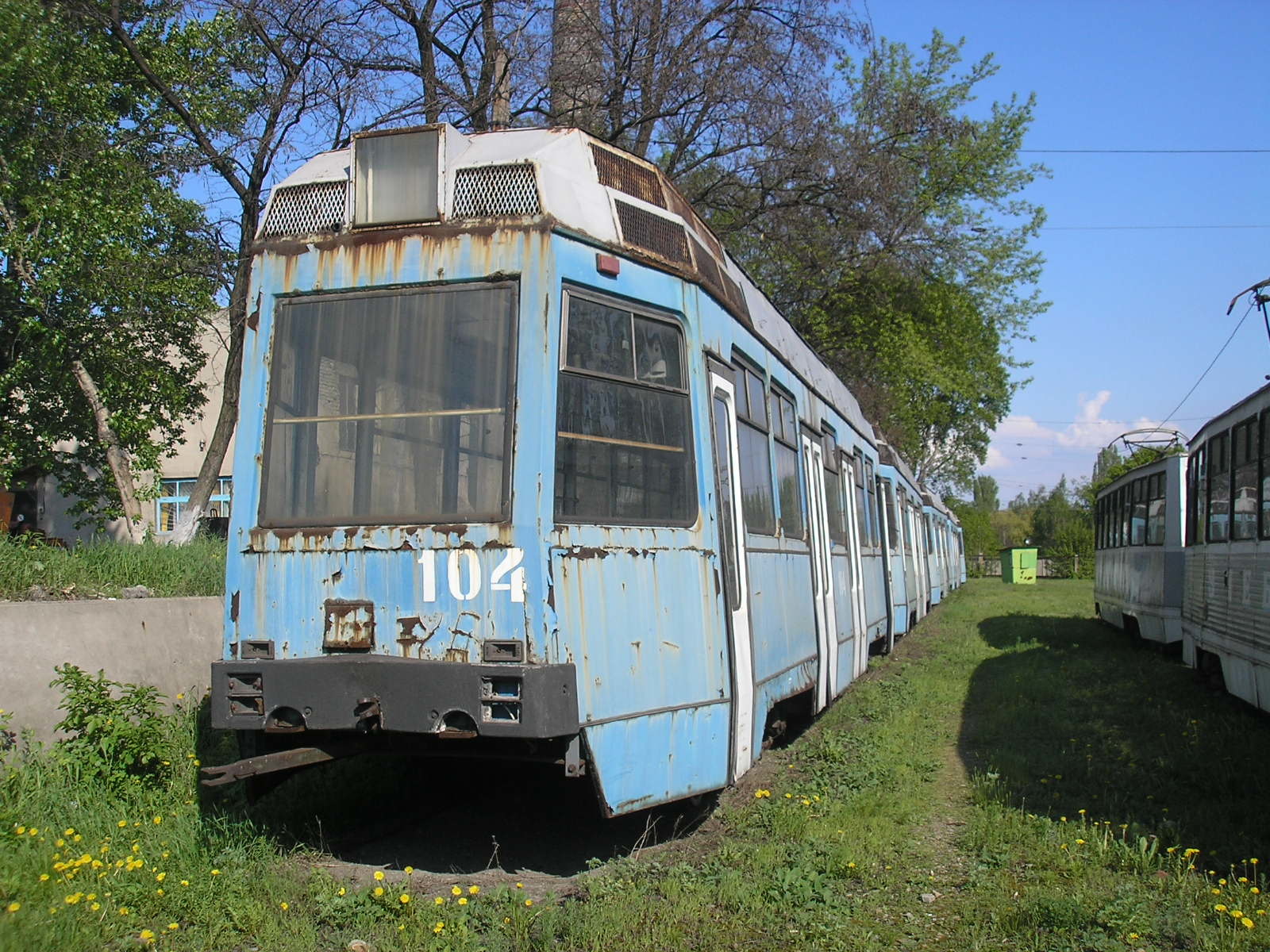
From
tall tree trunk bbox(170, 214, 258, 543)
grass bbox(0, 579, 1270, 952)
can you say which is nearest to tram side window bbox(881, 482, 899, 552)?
grass bbox(0, 579, 1270, 952)

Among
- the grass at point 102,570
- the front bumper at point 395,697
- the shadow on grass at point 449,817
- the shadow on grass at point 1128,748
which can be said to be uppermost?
the grass at point 102,570

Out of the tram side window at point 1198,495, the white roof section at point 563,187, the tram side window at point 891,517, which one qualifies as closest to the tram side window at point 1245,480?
the tram side window at point 1198,495

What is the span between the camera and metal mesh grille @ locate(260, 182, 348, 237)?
5688mm

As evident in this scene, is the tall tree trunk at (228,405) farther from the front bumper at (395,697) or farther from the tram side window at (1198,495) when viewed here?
the tram side window at (1198,495)

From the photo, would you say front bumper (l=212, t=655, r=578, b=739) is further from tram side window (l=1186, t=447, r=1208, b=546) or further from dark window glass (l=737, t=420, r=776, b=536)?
tram side window (l=1186, t=447, r=1208, b=546)

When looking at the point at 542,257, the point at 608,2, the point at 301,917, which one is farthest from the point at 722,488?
the point at 608,2

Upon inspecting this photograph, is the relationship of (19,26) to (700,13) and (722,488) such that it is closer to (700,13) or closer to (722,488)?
(700,13)

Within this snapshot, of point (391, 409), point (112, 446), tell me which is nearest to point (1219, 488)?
point (391, 409)

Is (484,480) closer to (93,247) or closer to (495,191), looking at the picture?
(495,191)

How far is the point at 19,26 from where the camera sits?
1212 centimetres

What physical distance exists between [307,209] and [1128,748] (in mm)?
6429

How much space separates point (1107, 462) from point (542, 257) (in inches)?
2709

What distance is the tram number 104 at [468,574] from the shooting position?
16.3ft

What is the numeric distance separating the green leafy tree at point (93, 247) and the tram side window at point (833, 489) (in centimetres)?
783
